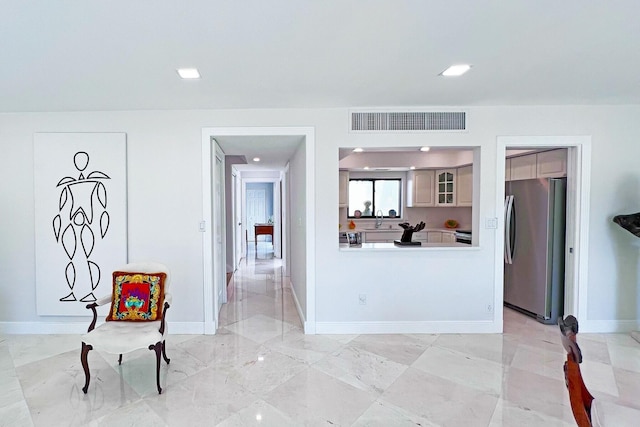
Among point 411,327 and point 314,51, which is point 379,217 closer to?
point 411,327

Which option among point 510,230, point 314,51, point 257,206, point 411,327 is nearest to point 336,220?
point 411,327

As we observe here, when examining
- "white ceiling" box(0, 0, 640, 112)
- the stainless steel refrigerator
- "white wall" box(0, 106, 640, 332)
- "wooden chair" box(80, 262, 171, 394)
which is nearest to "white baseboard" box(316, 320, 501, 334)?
"white wall" box(0, 106, 640, 332)

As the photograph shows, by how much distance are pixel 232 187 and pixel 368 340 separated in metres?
3.64

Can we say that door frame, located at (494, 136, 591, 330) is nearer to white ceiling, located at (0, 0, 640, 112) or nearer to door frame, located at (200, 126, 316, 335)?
white ceiling, located at (0, 0, 640, 112)

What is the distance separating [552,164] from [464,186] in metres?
1.96

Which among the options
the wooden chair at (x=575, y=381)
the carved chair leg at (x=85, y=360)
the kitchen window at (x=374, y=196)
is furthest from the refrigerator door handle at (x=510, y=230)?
the carved chair leg at (x=85, y=360)

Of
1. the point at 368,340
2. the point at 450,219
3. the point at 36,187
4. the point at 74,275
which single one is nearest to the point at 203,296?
the point at 74,275

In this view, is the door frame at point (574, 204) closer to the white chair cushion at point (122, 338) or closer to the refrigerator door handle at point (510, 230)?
the refrigerator door handle at point (510, 230)

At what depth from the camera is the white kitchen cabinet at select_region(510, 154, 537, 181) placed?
12.8ft

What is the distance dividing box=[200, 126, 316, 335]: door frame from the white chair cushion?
886 millimetres

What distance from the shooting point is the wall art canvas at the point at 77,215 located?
3207mm

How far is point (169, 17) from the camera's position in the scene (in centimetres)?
163

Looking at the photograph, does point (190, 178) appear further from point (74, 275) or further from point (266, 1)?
point (266, 1)

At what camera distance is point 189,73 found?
234 cm
